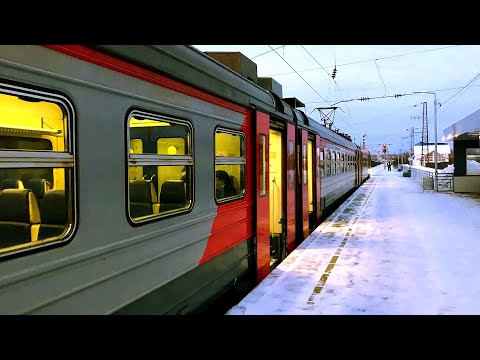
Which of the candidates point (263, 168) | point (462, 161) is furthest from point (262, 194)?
point (462, 161)

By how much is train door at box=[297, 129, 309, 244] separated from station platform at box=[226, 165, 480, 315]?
0.85ft

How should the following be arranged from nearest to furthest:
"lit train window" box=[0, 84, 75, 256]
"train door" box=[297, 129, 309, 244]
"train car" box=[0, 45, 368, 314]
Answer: "train car" box=[0, 45, 368, 314]
"lit train window" box=[0, 84, 75, 256]
"train door" box=[297, 129, 309, 244]

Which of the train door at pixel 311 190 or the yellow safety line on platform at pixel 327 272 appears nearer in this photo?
the yellow safety line on platform at pixel 327 272

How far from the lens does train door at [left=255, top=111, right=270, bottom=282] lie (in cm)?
586

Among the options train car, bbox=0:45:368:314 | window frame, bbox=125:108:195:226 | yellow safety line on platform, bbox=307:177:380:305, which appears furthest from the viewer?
yellow safety line on platform, bbox=307:177:380:305

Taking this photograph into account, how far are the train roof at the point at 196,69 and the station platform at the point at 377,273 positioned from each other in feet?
7.71

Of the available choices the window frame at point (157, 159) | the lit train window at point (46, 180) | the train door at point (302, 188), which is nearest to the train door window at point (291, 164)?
the train door at point (302, 188)

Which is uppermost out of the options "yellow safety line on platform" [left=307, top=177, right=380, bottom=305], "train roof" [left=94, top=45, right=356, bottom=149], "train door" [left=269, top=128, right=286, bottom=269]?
"train roof" [left=94, top=45, right=356, bottom=149]

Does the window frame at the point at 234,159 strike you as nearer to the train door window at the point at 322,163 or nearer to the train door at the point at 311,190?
the train door at the point at 311,190

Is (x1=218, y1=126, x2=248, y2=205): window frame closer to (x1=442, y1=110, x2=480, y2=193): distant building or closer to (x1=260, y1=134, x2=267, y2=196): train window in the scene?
(x1=260, y1=134, x2=267, y2=196): train window

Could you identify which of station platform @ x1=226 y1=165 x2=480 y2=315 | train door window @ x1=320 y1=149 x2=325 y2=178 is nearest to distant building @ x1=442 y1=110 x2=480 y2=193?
station platform @ x1=226 y1=165 x2=480 y2=315

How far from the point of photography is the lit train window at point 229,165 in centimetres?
471
